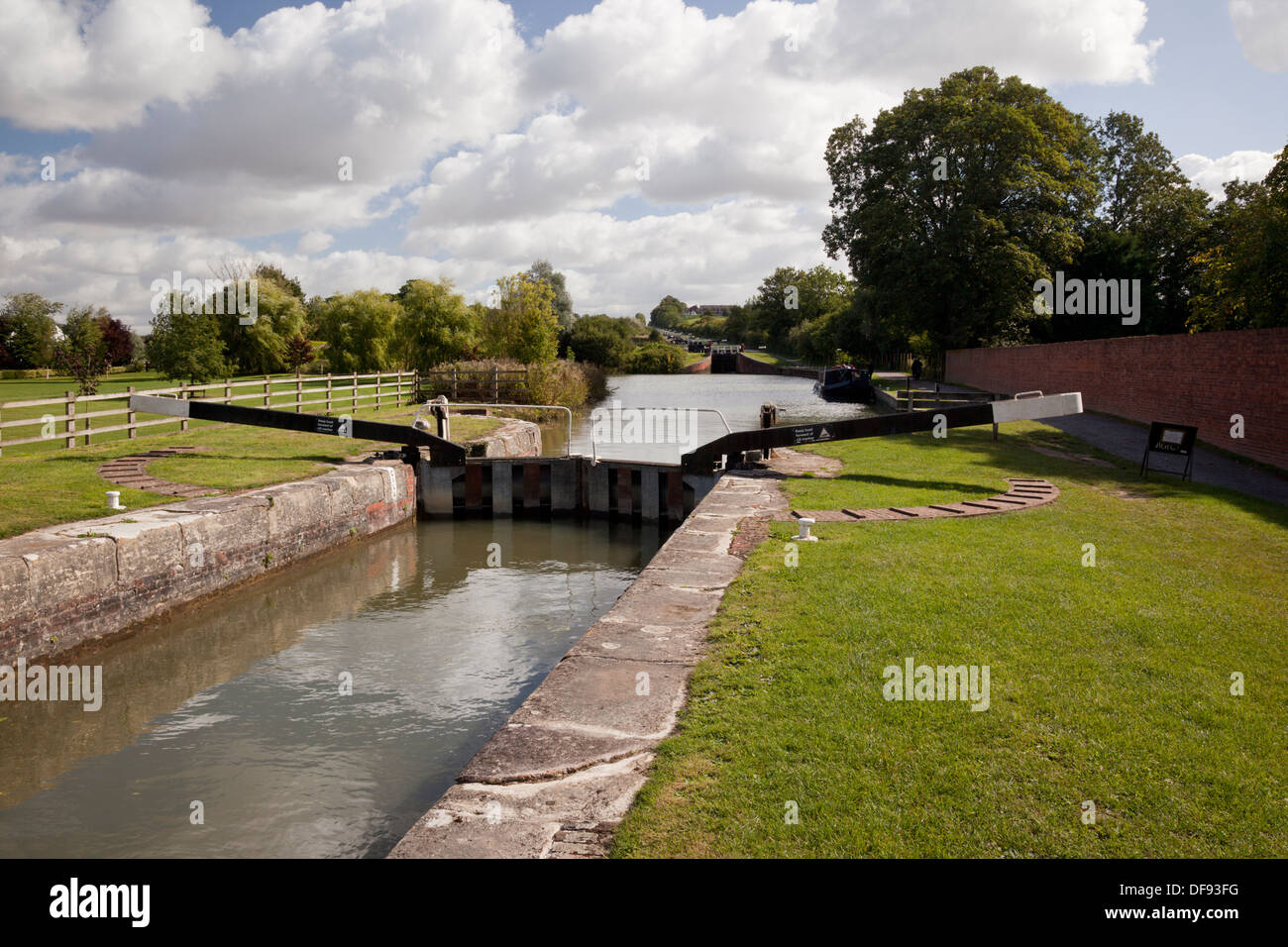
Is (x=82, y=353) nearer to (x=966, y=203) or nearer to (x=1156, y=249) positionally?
(x=966, y=203)

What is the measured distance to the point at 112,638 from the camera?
8.59 metres

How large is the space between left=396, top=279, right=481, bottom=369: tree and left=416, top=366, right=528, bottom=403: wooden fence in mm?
5798

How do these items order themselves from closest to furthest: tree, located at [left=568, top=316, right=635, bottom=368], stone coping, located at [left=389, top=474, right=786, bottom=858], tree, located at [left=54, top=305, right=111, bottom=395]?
stone coping, located at [left=389, top=474, right=786, bottom=858], tree, located at [left=54, top=305, right=111, bottom=395], tree, located at [left=568, top=316, right=635, bottom=368]

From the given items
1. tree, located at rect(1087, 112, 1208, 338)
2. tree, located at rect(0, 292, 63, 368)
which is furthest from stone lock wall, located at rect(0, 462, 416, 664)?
tree, located at rect(0, 292, 63, 368)

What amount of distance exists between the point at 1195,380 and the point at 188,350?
96.0ft

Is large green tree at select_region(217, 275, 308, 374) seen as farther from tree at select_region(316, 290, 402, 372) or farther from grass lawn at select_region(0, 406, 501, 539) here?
grass lawn at select_region(0, 406, 501, 539)

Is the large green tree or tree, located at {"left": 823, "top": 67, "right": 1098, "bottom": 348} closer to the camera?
tree, located at {"left": 823, "top": 67, "right": 1098, "bottom": 348}

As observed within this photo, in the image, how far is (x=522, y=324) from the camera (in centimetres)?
3681

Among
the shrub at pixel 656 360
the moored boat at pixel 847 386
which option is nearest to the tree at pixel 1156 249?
the moored boat at pixel 847 386

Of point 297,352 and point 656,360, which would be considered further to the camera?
point 656,360

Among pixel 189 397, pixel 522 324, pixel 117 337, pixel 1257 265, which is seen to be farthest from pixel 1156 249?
pixel 117 337

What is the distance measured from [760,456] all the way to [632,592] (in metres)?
8.01

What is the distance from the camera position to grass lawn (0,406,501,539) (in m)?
9.76
